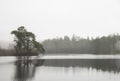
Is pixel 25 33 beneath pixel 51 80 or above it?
above

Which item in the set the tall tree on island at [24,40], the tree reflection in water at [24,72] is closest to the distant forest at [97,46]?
the tall tree on island at [24,40]

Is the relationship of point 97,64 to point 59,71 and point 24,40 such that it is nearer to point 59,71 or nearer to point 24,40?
point 59,71

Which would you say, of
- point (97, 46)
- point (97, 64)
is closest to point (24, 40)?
point (97, 64)

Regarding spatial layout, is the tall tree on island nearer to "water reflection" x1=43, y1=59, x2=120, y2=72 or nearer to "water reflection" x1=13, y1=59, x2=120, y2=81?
"water reflection" x1=43, y1=59, x2=120, y2=72

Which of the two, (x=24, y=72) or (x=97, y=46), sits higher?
(x=97, y=46)

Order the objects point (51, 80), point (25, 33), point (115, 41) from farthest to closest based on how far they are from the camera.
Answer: point (115, 41) → point (25, 33) → point (51, 80)

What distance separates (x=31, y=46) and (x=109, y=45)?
236 feet

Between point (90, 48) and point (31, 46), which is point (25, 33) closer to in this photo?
point (31, 46)

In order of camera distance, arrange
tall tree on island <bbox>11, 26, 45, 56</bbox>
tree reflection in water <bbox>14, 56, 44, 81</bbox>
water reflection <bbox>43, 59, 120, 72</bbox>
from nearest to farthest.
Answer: tree reflection in water <bbox>14, 56, 44, 81</bbox>
water reflection <bbox>43, 59, 120, 72</bbox>
tall tree on island <bbox>11, 26, 45, 56</bbox>

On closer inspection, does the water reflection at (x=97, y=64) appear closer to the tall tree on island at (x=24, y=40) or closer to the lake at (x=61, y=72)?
the lake at (x=61, y=72)

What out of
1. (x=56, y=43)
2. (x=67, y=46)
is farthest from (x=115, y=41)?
(x=56, y=43)

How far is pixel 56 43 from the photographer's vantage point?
17150 centimetres

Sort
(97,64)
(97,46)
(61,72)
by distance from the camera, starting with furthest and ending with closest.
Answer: (97,46)
(97,64)
(61,72)

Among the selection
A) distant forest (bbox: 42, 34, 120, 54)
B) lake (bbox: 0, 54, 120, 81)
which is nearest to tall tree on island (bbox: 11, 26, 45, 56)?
lake (bbox: 0, 54, 120, 81)
